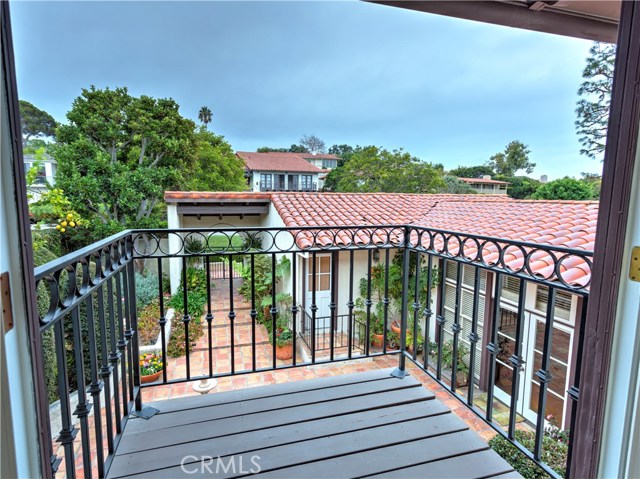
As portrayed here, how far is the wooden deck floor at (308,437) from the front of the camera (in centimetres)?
141

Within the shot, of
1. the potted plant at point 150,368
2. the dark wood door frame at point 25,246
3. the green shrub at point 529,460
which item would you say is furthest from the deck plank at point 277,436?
the potted plant at point 150,368

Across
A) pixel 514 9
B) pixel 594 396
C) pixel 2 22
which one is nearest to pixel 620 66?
pixel 514 9

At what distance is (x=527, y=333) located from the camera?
4.78 m

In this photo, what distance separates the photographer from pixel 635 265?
0.75 meters

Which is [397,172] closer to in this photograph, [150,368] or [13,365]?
[150,368]

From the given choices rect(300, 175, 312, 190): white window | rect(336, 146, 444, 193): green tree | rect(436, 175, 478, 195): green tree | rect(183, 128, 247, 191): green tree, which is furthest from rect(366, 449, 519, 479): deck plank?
rect(300, 175, 312, 190): white window

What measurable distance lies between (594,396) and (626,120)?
689 millimetres

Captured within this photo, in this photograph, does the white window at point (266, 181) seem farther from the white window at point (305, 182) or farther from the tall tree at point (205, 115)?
the tall tree at point (205, 115)

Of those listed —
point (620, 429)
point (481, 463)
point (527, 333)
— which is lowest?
point (527, 333)

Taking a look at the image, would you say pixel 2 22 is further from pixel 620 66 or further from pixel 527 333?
pixel 527 333

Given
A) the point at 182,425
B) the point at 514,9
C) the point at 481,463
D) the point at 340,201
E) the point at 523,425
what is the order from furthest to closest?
the point at 340,201 < the point at 523,425 < the point at 182,425 < the point at 481,463 < the point at 514,9

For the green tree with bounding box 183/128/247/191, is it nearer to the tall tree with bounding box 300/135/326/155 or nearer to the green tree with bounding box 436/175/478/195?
the green tree with bounding box 436/175/478/195

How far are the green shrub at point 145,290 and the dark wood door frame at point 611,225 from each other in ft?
26.8

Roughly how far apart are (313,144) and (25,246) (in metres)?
37.0
